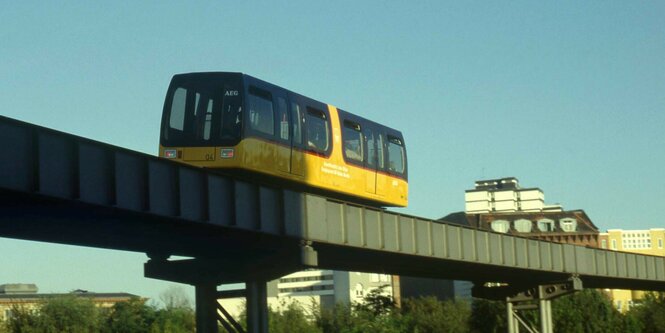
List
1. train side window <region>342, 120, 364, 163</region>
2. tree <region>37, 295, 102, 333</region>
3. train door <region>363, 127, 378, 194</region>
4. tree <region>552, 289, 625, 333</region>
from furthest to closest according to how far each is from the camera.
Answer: tree <region>37, 295, 102, 333</region> → tree <region>552, 289, 625, 333</region> → train door <region>363, 127, 378, 194</region> → train side window <region>342, 120, 364, 163</region>

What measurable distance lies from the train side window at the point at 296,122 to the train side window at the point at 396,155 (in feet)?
24.8

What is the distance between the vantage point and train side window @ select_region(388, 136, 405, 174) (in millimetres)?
44062

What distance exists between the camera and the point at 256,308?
133 feet

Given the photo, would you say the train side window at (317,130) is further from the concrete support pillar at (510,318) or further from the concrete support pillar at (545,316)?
the concrete support pillar at (510,318)

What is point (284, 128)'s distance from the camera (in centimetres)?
3612

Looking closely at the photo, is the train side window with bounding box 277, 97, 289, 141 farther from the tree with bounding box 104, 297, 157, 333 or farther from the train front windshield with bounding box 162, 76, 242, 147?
the tree with bounding box 104, 297, 157, 333

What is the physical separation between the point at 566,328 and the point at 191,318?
177ft

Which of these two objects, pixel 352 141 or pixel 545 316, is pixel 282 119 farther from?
pixel 545 316

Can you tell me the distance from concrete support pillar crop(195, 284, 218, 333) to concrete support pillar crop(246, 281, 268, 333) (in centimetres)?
170

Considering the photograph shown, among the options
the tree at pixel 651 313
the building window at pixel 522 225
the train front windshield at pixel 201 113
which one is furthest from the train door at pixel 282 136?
the building window at pixel 522 225

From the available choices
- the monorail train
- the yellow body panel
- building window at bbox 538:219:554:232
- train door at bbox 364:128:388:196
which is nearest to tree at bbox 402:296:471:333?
building window at bbox 538:219:554:232

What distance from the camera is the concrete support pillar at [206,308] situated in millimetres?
42000

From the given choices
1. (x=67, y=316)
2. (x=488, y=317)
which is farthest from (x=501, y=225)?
(x=67, y=316)

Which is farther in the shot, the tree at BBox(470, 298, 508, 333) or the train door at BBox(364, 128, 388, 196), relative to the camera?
the tree at BBox(470, 298, 508, 333)
